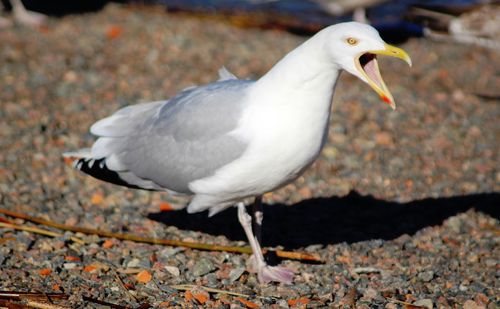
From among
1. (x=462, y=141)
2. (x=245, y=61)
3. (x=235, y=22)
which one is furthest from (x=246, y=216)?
(x=235, y=22)

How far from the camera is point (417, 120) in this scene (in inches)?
305

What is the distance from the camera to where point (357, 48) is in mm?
4164

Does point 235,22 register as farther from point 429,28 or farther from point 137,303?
point 137,303

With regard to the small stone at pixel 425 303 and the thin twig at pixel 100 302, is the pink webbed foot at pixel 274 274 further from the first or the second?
the thin twig at pixel 100 302

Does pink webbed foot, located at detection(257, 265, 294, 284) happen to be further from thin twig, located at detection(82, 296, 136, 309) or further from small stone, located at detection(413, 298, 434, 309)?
thin twig, located at detection(82, 296, 136, 309)

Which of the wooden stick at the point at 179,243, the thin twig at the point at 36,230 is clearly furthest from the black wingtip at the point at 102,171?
the thin twig at the point at 36,230

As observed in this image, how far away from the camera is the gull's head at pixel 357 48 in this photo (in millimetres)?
4133

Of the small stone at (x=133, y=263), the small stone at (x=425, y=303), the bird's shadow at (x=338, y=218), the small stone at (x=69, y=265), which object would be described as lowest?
the bird's shadow at (x=338, y=218)

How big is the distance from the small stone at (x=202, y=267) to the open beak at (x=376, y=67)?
5.46 feet

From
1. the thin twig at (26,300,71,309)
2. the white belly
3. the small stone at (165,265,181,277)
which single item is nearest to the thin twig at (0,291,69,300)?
the thin twig at (26,300,71,309)

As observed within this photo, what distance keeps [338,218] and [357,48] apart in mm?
2114

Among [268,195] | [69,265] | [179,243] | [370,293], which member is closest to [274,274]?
[370,293]

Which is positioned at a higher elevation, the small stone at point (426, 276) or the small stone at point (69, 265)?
→ the small stone at point (69, 265)

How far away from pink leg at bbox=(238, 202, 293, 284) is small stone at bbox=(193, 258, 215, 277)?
0.99 feet
